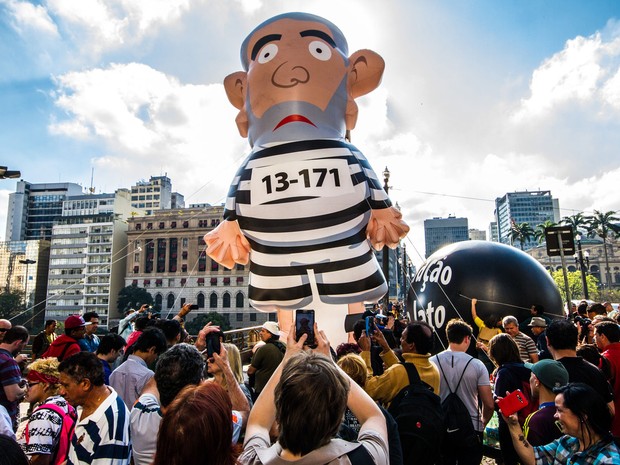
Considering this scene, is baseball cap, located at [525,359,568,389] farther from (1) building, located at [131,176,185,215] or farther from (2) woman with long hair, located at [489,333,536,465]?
(1) building, located at [131,176,185,215]

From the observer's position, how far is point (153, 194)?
108500 mm

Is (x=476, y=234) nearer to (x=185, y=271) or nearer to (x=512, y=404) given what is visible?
(x=185, y=271)

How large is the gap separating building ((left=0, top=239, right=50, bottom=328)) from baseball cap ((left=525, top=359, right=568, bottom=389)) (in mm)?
96339

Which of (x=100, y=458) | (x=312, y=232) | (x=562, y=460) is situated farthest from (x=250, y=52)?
(x=562, y=460)

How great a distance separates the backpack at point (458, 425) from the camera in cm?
322

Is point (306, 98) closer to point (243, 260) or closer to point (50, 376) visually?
point (243, 260)

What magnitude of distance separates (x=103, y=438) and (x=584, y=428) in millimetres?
2615

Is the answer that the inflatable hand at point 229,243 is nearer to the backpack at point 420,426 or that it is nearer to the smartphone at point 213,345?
the smartphone at point 213,345

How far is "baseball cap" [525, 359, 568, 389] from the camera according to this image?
2848 millimetres

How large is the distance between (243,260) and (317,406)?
5851mm

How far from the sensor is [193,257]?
6794cm

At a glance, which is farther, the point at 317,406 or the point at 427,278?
the point at 427,278

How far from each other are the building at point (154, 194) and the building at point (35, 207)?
43.0 ft

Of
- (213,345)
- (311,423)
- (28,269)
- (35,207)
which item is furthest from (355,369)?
(35,207)
